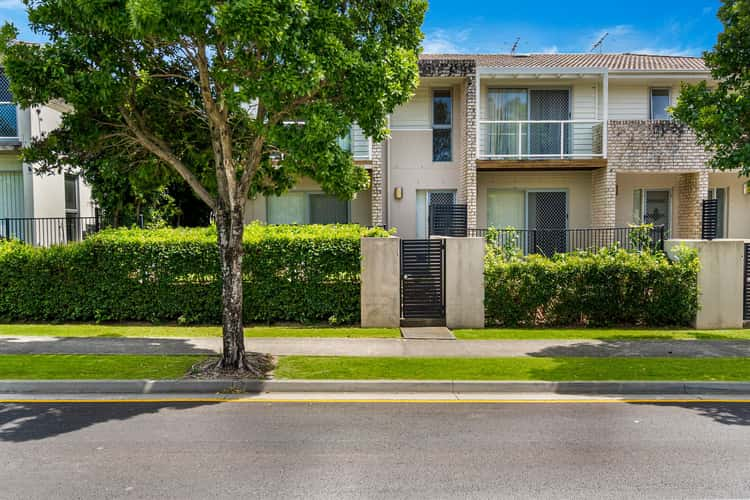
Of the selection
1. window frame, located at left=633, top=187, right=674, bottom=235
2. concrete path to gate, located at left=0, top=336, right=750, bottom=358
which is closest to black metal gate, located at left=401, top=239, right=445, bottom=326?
concrete path to gate, located at left=0, top=336, right=750, bottom=358

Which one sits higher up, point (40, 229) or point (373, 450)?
point (40, 229)

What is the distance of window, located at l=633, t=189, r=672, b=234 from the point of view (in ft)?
63.5

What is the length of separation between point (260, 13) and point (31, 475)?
5223 mm

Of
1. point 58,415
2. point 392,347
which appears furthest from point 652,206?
point 58,415

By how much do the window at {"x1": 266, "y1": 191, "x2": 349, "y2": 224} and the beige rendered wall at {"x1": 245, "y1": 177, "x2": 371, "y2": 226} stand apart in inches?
5.7

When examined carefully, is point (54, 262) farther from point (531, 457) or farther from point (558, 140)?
point (558, 140)

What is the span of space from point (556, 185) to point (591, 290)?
300 inches

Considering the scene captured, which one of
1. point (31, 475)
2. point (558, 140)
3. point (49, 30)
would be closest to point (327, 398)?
point (31, 475)

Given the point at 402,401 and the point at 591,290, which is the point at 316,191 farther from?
the point at 402,401

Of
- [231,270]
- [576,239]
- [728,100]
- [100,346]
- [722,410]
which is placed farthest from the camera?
[576,239]

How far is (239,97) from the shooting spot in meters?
7.12

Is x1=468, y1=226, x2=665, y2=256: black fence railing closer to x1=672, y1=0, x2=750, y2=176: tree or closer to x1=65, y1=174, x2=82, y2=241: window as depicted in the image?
x1=672, y1=0, x2=750, y2=176: tree

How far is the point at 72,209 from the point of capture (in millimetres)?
18844

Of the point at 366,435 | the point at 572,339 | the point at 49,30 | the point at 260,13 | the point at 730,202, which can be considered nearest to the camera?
the point at 366,435
